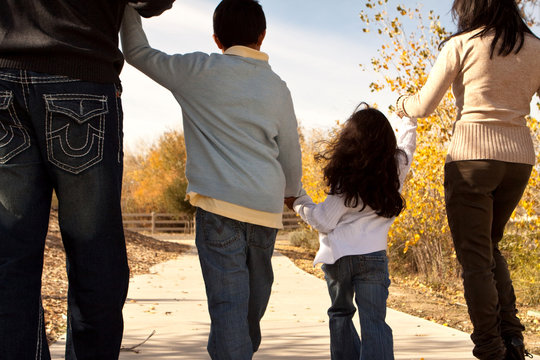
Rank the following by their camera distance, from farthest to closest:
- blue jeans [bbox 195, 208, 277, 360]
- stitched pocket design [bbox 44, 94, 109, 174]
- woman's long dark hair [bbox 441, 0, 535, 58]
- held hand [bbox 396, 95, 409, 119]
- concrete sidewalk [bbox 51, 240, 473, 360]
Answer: concrete sidewalk [bbox 51, 240, 473, 360] < held hand [bbox 396, 95, 409, 119] < woman's long dark hair [bbox 441, 0, 535, 58] < blue jeans [bbox 195, 208, 277, 360] < stitched pocket design [bbox 44, 94, 109, 174]

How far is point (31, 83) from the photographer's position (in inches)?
73.7

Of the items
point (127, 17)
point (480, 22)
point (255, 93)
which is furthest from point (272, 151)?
point (480, 22)

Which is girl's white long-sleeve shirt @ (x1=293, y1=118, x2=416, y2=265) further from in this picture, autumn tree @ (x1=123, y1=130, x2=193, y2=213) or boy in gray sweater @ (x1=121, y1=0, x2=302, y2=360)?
autumn tree @ (x1=123, y1=130, x2=193, y2=213)

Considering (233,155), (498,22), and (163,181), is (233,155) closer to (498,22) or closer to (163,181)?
(498,22)

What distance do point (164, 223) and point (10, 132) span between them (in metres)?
27.3

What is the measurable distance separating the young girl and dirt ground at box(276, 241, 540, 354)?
1867 mm

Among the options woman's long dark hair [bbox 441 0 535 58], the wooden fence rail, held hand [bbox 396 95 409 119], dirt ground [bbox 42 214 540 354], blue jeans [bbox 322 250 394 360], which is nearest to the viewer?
blue jeans [bbox 322 250 394 360]

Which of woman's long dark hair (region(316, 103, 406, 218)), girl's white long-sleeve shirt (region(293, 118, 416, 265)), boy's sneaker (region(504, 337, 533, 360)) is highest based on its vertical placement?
woman's long dark hair (region(316, 103, 406, 218))

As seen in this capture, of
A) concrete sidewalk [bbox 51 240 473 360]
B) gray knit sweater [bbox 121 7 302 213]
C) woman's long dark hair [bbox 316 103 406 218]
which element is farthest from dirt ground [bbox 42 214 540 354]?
gray knit sweater [bbox 121 7 302 213]

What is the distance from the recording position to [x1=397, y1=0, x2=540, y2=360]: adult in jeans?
2.85 metres

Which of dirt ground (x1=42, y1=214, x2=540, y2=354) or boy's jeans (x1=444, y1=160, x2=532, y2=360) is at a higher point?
boy's jeans (x1=444, y1=160, x2=532, y2=360)

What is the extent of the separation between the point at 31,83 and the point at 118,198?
0.42 metres

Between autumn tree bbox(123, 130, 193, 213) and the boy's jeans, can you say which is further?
autumn tree bbox(123, 130, 193, 213)

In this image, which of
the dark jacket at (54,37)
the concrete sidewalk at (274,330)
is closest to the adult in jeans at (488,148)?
the concrete sidewalk at (274,330)
